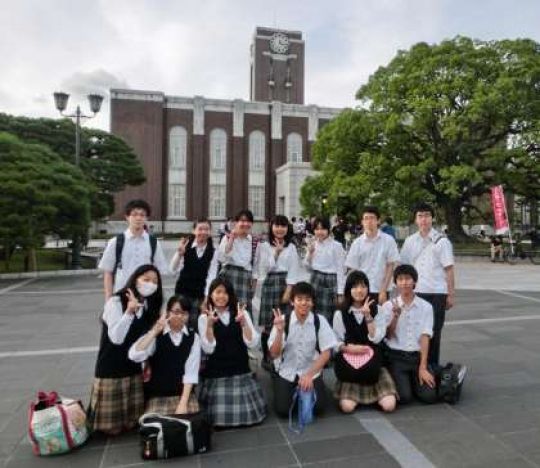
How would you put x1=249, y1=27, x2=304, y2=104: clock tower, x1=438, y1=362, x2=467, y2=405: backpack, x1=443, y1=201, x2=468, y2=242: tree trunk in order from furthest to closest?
x1=249, y1=27, x2=304, y2=104: clock tower, x1=443, y1=201, x2=468, y2=242: tree trunk, x1=438, y1=362, x2=467, y2=405: backpack

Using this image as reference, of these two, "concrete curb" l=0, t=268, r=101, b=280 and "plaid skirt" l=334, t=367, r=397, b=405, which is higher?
"concrete curb" l=0, t=268, r=101, b=280

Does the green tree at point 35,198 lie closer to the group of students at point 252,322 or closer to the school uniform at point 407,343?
the group of students at point 252,322

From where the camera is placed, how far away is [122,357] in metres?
3.35

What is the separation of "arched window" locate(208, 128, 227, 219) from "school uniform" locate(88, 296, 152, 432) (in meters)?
38.8

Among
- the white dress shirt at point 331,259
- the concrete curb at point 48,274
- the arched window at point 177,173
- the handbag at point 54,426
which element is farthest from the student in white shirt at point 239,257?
the arched window at point 177,173

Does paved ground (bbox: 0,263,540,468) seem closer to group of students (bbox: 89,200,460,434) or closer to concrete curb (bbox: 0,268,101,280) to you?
group of students (bbox: 89,200,460,434)

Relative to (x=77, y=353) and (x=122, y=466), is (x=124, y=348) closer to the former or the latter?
(x=122, y=466)

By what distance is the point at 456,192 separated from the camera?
16.7m

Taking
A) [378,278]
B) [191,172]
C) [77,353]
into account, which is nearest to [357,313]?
[378,278]

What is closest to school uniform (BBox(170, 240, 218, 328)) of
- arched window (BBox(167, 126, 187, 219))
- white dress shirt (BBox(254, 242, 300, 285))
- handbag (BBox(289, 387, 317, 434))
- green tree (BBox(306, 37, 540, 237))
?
white dress shirt (BBox(254, 242, 300, 285))

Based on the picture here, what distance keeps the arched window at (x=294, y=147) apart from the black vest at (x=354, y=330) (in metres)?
39.4

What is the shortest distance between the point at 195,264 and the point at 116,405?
1.48 m

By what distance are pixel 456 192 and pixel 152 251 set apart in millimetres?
14824

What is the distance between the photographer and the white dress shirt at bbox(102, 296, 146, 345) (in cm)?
326
